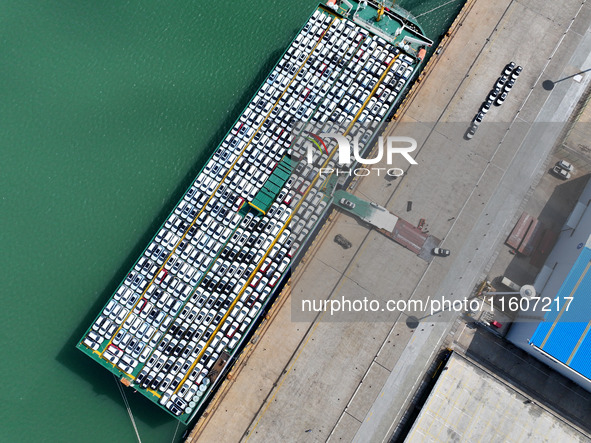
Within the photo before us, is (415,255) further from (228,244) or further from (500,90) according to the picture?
(500,90)

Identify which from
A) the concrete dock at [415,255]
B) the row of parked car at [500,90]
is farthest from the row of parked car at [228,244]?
the row of parked car at [500,90]

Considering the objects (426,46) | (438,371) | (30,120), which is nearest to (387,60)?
(426,46)

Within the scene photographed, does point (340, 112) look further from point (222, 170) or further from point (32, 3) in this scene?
point (32, 3)

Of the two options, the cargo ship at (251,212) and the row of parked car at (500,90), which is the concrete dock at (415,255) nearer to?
the row of parked car at (500,90)

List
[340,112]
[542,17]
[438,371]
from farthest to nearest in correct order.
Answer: [542,17], [340,112], [438,371]

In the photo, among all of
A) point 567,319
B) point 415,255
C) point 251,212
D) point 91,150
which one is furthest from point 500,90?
Answer: point 91,150

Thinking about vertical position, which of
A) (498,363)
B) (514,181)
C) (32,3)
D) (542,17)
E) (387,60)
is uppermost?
(542,17)
